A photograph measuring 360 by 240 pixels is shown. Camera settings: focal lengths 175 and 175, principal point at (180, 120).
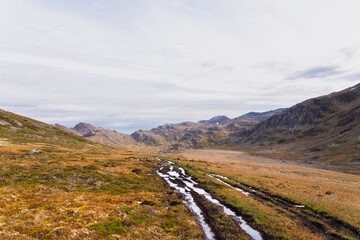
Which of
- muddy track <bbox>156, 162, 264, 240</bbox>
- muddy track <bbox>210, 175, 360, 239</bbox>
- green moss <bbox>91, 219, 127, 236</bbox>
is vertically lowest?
muddy track <bbox>210, 175, 360, 239</bbox>

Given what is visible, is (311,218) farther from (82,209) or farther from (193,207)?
(82,209)

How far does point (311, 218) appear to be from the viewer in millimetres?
28344

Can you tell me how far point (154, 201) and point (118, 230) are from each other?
38.2 ft

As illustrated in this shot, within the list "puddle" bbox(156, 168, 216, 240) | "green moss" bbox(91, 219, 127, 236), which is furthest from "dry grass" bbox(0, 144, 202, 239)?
"puddle" bbox(156, 168, 216, 240)

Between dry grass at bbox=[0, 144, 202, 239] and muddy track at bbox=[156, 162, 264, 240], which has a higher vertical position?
dry grass at bbox=[0, 144, 202, 239]

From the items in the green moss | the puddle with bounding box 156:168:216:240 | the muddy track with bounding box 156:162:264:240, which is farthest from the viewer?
the puddle with bounding box 156:168:216:240

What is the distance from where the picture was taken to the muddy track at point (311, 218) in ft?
79.5

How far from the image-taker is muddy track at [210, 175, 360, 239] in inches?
954

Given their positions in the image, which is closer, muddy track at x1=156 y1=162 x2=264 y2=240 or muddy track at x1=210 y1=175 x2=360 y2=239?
muddy track at x1=156 y1=162 x2=264 y2=240

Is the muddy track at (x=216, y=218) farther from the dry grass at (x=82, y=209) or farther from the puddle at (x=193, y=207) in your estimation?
the dry grass at (x=82, y=209)

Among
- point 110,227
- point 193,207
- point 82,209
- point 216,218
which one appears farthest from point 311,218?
point 82,209

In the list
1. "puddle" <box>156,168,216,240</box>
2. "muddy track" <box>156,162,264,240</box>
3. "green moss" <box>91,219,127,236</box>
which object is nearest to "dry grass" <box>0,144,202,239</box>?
"green moss" <box>91,219,127,236</box>

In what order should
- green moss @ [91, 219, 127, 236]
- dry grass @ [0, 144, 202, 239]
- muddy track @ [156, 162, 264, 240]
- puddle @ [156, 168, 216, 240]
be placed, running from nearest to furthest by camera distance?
dry grass @ [0, 144, 202, 239], green moss @ [91, 219, 127, 236], muddy track @ [156, 162, 264, 240], puddle @ [156, 168, 216, 240]

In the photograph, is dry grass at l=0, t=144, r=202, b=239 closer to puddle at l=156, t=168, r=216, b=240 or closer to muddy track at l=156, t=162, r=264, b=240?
puddle at l=156, t=168, r=216, b=240
